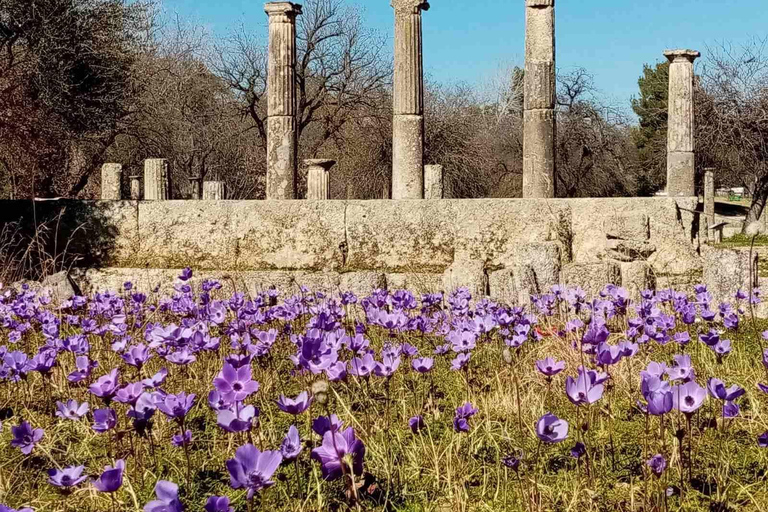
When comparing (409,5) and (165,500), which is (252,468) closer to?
(165,500)

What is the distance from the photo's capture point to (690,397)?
2227mm

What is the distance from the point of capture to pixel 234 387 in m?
2.23

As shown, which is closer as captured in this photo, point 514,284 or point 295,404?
point 295,404

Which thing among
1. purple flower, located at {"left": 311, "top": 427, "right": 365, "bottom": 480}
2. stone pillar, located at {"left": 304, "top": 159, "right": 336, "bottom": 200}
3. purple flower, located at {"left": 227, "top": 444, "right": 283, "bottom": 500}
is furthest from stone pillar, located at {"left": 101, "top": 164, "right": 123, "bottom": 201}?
purple flower, located at {"left": 227, "top": 444, "right": 283, "bottom": 500}

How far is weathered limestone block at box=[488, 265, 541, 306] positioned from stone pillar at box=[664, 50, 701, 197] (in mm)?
13038

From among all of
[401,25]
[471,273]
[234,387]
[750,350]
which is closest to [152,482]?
[234,387]

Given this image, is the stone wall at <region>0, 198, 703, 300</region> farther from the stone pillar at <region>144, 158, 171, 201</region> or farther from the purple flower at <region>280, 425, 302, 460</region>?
the stone pillar at <region>144, 158, 171, 201</region>

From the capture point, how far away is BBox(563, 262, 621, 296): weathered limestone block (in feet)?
25.2

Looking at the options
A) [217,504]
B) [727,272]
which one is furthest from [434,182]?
[217,504]

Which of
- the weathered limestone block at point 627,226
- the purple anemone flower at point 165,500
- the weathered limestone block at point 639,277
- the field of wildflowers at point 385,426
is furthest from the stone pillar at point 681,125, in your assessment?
the purple anemone flower at point 165,500

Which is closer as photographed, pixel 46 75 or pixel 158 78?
pixel 46 75

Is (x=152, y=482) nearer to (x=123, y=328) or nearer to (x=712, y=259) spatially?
(x=123, y=328)

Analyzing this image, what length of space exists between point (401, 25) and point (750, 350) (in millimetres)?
11480

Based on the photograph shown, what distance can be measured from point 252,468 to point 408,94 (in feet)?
45.8
